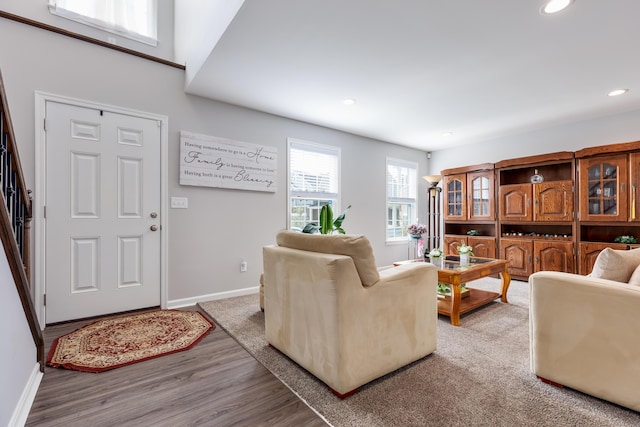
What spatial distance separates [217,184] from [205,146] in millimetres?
443

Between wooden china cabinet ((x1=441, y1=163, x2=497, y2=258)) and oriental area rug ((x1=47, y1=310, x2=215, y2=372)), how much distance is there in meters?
4.27

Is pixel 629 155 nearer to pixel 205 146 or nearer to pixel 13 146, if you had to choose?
pixel 205 146

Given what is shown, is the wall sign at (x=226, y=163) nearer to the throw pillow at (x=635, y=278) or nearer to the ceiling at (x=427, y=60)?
the ceiling at (x=427, y=60)

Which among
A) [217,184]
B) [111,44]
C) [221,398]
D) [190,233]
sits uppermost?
[111,44]

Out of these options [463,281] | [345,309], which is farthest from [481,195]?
[345,309]

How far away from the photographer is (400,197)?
18.3ft

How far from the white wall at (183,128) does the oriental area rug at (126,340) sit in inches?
21.3

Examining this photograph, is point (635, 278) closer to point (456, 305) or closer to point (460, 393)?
point (460, 393)

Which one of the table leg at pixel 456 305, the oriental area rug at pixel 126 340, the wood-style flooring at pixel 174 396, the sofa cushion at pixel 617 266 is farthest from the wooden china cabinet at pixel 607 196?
the oriental area rug at pixel 126 340

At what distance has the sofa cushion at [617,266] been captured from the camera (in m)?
1.60

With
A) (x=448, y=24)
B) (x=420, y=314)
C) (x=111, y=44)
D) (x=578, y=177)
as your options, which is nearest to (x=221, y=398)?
(x=420, y=314)

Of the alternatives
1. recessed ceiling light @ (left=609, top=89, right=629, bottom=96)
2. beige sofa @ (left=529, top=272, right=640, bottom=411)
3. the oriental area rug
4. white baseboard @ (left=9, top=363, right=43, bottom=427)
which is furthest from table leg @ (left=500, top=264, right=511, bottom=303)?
white baseboard @ (left=9, top=363, right=43, bottom=427)

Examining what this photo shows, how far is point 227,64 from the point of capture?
2.66m

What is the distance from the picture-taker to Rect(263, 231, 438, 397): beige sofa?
154 centimetres
